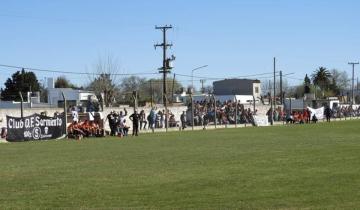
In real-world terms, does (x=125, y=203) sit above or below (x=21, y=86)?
below

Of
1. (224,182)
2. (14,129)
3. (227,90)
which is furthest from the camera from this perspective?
(227,90)

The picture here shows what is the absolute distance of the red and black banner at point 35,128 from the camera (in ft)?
110

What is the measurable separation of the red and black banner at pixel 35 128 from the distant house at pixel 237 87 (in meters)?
94.1

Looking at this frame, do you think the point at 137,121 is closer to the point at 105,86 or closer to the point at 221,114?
the point at 221,114

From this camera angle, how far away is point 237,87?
13225 centimetres


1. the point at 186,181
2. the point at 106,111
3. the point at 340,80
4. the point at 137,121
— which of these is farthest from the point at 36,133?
the point at 340,80

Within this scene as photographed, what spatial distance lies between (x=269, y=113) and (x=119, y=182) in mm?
50492

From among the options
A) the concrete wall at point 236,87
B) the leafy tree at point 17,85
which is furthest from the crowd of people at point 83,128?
the concrete wall at point 236,87

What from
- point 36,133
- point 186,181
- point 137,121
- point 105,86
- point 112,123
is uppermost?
point 105,86

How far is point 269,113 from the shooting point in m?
62.8

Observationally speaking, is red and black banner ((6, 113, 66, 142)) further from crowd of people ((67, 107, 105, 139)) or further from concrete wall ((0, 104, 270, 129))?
concrete wall ((0, 104, 270, 129))

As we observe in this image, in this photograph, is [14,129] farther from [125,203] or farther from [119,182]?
[125,203]

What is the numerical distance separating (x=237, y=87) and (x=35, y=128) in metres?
99.5

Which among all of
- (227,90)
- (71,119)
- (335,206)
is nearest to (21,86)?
(227,90)
